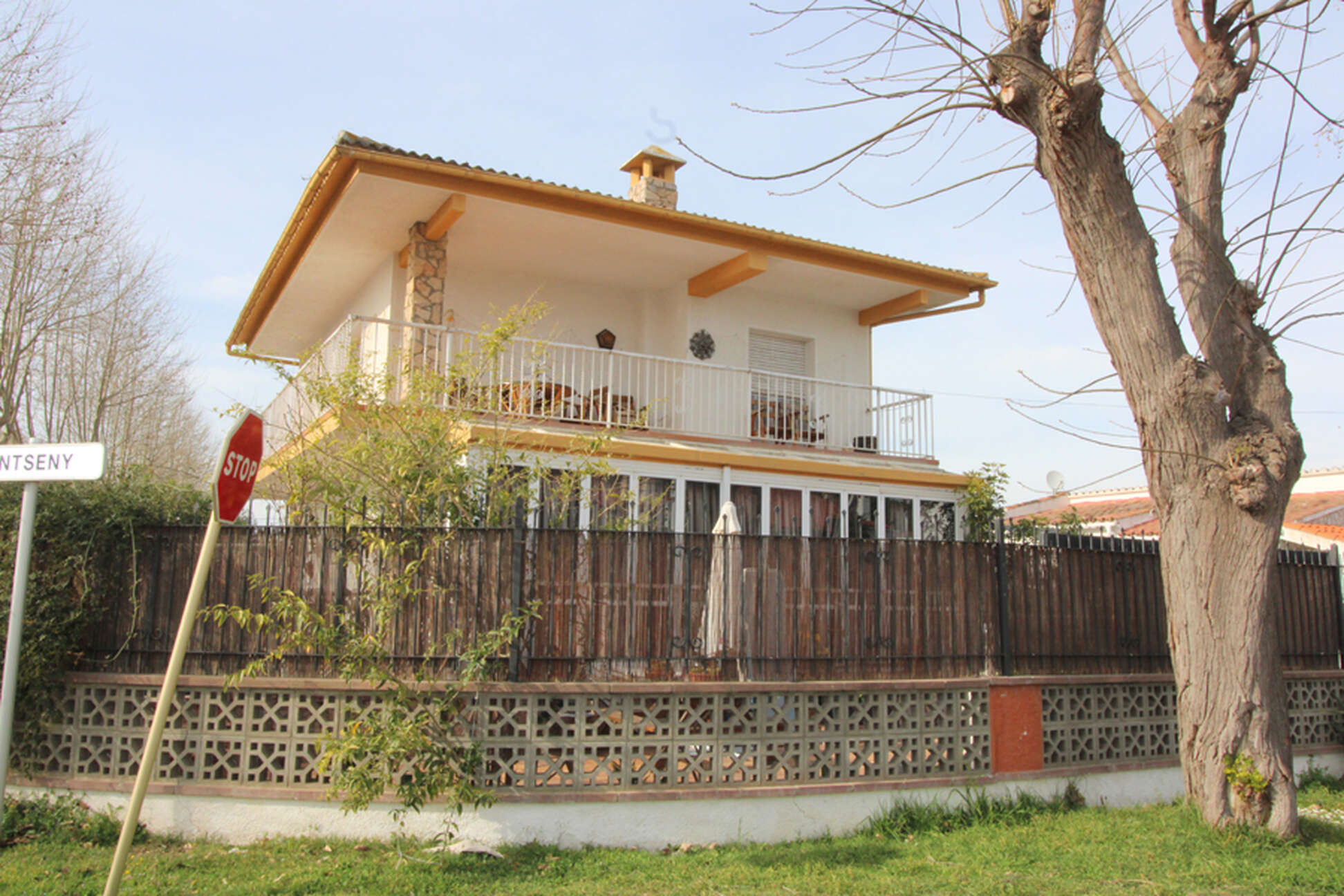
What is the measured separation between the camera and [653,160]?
1442cm

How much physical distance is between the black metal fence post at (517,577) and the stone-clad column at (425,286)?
197 inches

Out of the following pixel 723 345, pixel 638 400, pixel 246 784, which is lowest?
pixel 246 784

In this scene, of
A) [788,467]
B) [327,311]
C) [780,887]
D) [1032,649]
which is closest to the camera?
[780,887]

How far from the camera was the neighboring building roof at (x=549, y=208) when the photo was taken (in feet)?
32.1

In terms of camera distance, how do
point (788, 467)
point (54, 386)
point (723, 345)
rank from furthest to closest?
1. point (54, 386)
2. point (723, 345)
3. point (788, 467)

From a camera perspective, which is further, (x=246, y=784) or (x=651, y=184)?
(x=651, y=184)

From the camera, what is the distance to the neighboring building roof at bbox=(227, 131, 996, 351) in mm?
9797

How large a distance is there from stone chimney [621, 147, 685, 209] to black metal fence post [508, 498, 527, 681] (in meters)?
8.48

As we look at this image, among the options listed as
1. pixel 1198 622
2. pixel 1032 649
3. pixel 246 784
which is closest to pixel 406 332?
pixel 246 784

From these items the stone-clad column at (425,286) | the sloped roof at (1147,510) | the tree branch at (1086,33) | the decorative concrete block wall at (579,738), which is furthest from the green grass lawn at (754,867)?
the sloped roof at (1147,510)

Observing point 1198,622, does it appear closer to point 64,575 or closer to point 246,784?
point 246,784

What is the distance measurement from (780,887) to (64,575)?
502 centimetres

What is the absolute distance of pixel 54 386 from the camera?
17234 millimetres

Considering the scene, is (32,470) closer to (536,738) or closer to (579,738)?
(536,738)
